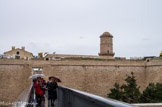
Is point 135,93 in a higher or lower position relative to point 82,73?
lower

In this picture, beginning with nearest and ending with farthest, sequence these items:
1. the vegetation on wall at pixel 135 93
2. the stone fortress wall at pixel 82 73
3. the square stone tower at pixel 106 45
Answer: the vegetation on wall at pixel 135 93
the stone fortress wall at pixel 82 73
the square stone tower at pixel 106 45

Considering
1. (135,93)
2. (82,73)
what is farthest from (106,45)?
(135,93)

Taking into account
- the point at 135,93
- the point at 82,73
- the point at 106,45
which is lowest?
the point at 135,93

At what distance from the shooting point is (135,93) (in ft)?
85.7

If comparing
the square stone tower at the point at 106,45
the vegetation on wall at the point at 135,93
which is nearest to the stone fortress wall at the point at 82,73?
the vegetation on wall at the point at 135,93

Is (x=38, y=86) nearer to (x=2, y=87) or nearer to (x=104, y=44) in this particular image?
(x=2, y=87)

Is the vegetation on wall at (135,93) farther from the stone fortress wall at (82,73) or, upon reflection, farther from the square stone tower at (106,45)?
the square stone tower at (106,45)

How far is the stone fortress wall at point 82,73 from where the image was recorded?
2598 cm

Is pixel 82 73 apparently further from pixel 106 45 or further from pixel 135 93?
pixel 106 45

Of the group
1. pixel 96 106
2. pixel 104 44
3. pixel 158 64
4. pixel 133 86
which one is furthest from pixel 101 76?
pixel 96 106

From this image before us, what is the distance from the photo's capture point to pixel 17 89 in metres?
25.9

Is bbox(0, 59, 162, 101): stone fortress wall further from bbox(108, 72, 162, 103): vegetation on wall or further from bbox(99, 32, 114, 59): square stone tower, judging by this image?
bbox(99, 32, 114, 59): square stone tower

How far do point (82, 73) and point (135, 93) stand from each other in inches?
244

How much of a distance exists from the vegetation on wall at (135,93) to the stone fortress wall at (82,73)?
1.57m
